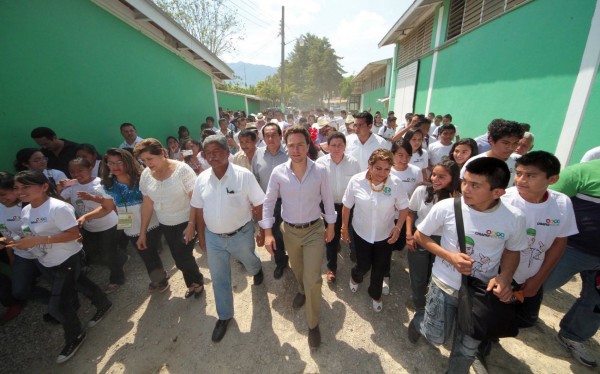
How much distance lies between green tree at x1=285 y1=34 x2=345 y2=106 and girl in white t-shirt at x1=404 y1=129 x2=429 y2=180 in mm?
50790

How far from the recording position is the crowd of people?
75.4 inches

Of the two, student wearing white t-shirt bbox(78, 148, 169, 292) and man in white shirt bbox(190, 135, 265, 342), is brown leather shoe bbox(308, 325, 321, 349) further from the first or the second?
student wearing white t-shirt bbox(78, 148, 169, 292)

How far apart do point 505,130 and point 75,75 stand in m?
6.80

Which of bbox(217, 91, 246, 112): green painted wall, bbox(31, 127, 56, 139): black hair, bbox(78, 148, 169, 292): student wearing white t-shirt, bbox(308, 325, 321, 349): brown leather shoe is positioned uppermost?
bbox(217, 91, 246, 112): green painted wall

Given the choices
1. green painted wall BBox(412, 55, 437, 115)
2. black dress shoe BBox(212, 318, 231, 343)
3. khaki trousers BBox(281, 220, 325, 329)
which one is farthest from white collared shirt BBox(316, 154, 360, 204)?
green painted wall BBox(412, 55, 437, 115)

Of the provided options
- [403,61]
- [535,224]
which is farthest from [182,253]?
[403,61]

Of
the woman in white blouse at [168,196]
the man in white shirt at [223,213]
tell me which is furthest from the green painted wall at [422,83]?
the woman in white blouse at [168,196]

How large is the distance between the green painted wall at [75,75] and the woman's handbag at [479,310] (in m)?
5.72

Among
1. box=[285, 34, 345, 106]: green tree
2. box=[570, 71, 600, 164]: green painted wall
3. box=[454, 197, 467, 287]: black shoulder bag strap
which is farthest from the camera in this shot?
box=[285, 34, 345, 106]: green tree

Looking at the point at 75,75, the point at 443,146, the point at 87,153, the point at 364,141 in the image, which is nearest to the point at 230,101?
the point at 75,75

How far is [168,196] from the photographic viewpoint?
2.78 meters

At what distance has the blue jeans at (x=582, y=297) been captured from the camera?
7.32ft

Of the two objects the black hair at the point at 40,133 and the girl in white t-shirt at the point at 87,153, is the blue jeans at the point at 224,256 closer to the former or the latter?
the girl in white t-shirt at the point at 87,153

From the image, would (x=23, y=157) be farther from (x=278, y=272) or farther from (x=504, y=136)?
(x=504, y=136)
